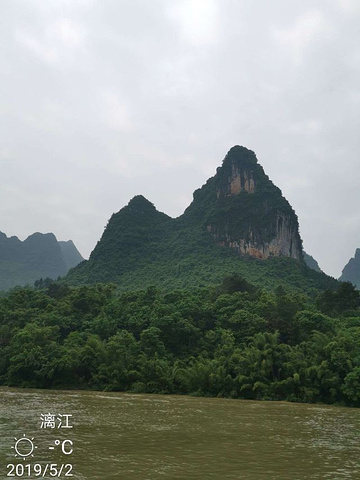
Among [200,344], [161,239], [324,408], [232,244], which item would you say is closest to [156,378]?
[200,344]

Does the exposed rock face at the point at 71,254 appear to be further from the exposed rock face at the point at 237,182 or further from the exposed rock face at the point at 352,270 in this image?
the exposed rock face at the point at 237,182

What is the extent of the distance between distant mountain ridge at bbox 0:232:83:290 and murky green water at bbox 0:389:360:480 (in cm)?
7635

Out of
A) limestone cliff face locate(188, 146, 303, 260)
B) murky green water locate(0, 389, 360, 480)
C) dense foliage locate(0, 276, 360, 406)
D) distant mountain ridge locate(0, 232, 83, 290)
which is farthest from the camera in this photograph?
distant mountain ridge locate(0, 232, 83, 290)

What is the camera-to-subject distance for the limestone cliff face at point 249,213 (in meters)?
56.6

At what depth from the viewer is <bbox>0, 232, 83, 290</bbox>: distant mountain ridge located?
3482 inches

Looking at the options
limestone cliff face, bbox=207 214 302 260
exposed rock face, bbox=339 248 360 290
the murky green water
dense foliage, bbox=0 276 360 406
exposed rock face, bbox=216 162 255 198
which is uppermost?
exposed rock face, bbox=216 162 255 198

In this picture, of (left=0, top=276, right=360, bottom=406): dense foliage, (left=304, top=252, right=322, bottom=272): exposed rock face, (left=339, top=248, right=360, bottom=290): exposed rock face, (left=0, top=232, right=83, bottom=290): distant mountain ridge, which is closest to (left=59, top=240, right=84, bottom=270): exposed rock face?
(left=0, top=232, right=83, bottom=290): distant mountain ridge

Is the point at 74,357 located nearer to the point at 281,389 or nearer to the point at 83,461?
the point at 281,389

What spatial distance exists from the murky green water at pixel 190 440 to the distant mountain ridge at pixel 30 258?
7635 centimetres

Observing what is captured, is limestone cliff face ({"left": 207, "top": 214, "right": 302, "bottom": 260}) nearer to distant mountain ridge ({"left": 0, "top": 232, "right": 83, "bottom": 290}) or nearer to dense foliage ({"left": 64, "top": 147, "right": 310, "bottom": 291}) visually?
dense foliage ({"left": 64, "top": 147, "right": 310, "bottom": 291})

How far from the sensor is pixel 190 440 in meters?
8.62

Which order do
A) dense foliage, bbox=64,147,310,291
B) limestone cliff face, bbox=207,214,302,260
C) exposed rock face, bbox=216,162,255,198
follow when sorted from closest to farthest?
dense foliage, bbox=64,147,310,291
limestone cliff face, bbox=207,214,302,260
exposed rock face, bbox=216,162,255,198

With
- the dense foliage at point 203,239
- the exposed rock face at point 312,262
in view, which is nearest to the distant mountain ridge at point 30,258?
the dense foliage at point 203,239

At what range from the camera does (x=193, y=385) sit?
19.5 metres
